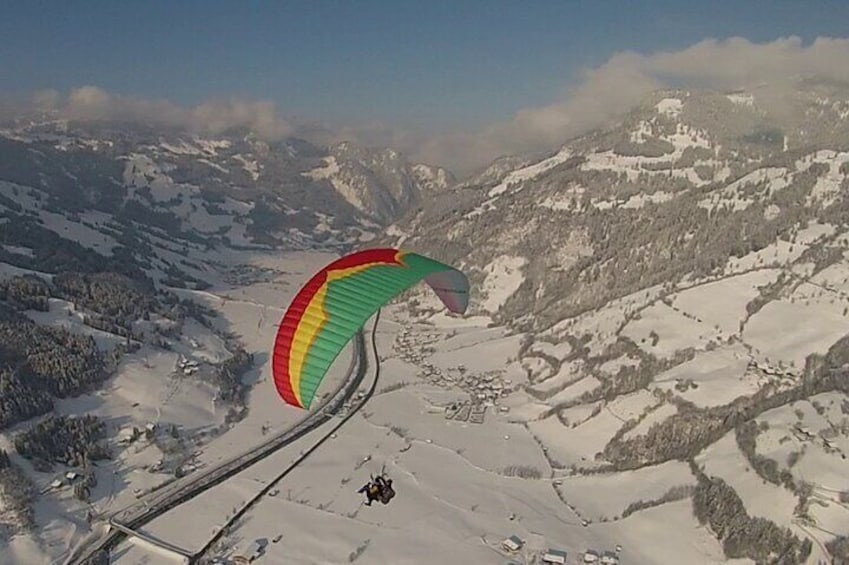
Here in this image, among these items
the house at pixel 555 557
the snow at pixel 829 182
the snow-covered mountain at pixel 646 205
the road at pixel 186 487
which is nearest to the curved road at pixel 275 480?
the road at pixel 186 487

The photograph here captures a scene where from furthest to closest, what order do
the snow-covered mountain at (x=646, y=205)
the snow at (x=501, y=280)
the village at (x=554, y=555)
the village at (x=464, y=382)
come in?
the snow at (x=501, y=280) → the snow-covered mountain at (x=646, y=205) → the village at (x=464, y=382) → the village at (x=554, y=555)

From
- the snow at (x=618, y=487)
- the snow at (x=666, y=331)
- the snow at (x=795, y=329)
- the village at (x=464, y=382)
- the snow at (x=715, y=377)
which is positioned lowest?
the village at (x=464, y=382)

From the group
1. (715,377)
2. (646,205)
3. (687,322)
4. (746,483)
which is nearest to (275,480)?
(746,483)

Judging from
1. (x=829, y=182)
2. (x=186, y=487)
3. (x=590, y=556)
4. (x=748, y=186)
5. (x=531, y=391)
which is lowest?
(x=531, y=391)

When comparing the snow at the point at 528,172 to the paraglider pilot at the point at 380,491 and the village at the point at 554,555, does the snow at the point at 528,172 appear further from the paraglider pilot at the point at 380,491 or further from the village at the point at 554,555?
the paraglider pilot at the point at 380,491

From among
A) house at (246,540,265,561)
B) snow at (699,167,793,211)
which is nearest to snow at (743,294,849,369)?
snow at (699,167,793,211)

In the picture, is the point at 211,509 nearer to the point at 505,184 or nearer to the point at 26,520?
the point at 26,520

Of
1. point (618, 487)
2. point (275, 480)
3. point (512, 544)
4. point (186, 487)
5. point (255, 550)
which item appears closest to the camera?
point (255, 550)

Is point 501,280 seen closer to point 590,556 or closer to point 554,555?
point 590,556
